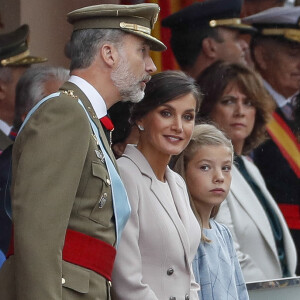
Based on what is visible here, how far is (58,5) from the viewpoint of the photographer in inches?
177

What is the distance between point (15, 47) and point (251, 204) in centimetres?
160

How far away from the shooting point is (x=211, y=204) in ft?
13.0

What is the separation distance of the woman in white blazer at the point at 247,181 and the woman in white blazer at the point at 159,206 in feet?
4.67

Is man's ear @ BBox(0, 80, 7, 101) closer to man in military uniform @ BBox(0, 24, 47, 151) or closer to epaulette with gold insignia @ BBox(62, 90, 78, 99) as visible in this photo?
man in military uniform @ BBox(0, 24, 47, 151)

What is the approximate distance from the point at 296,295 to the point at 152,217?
228 centimetres

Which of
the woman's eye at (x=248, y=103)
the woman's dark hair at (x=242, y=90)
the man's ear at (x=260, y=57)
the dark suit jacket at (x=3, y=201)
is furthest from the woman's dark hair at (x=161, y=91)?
the man's ear at (x=260, y=57)

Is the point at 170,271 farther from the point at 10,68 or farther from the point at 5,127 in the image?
the point at 10,68

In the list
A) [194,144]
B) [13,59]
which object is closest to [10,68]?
[13,59]

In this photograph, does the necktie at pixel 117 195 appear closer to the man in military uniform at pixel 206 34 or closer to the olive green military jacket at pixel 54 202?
the olive green military jacket at pixel 54 202

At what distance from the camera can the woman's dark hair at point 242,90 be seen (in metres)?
5.15

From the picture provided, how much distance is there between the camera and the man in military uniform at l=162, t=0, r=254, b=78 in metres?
5.12

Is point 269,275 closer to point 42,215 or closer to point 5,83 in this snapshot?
point 5,83

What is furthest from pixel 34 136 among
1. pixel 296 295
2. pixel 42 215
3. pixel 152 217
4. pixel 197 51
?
pixel 296 295

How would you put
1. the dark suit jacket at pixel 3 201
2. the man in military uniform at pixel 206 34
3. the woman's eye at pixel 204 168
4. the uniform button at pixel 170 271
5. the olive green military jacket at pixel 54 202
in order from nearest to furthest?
the olive green military jacket at pixel 54 202
the uniform button at pixel 170 271
the woman's eye at pixel 204 168
the dark suit jacket at pixel 3 201
the man in military uniform at pixel 206 34
